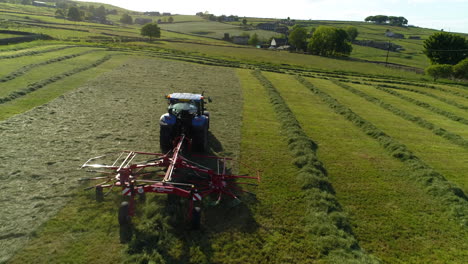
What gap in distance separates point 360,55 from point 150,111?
83.9 metres

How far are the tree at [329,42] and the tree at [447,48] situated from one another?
22124mm

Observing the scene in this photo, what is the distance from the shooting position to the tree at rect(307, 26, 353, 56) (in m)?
77.2

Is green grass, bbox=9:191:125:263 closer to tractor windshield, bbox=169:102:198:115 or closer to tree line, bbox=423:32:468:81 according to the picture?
tractor windshield, bbox=169:102:198:115

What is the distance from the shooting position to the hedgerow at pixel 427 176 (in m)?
8.89

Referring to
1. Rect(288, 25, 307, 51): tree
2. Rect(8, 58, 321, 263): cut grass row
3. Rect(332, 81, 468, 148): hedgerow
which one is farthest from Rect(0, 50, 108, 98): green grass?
Rect(288, 25, 307, 51): tree

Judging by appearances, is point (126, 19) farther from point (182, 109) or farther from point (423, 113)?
point (182, 109)

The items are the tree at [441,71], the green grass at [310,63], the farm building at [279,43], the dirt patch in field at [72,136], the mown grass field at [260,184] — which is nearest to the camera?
the mown grass field at [260,184]

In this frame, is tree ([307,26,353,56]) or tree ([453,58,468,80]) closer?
tree ([453,58,468,80])

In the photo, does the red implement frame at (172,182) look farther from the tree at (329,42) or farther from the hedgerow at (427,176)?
the tree at (329,42)

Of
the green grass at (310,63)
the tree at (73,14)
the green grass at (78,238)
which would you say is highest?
the tree at (73,14)

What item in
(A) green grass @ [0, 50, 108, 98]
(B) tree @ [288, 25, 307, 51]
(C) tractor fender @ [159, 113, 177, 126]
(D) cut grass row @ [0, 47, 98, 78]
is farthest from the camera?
(B) tree @ [288, 25, 307, 51]

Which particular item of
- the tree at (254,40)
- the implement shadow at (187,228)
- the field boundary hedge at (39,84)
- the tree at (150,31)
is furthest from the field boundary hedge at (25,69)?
the tree at (254,40)

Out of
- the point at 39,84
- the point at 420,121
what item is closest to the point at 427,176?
the point at 420,121

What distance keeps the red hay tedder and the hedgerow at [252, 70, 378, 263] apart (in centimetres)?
188
